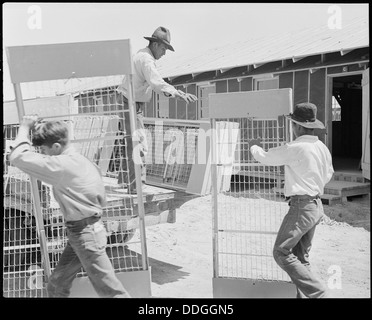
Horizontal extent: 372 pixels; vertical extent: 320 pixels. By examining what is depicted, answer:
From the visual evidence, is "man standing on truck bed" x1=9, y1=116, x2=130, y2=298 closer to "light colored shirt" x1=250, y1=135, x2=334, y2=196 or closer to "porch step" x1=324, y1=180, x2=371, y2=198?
"light colored shirt" x1=250, y1=135, x2=334, y2=196

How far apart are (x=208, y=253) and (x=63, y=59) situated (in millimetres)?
4387

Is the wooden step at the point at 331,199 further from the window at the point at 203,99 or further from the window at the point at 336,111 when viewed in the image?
the window at the point at 336,111

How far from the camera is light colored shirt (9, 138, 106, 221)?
3.82 meters

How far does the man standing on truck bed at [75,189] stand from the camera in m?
3.84

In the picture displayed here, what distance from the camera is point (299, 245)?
4.74 meters

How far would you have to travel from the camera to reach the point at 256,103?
496 centimetres

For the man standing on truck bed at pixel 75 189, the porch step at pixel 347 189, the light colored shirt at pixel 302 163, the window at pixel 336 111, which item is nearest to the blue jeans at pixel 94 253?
the man standing on truck bed at pixel 75 189

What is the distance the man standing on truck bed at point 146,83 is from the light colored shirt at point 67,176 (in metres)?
1.58

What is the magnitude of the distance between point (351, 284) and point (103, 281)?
3.80 metres

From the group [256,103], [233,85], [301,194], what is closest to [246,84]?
[233,85]

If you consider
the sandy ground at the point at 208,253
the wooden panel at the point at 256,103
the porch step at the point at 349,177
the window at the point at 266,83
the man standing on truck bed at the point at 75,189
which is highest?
the window at the point at 266,83

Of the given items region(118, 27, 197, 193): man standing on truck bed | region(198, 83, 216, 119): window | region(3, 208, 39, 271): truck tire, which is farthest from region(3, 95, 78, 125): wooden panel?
region(198, 83, 216, 119): window

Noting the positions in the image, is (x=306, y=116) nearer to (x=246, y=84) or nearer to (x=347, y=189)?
(x=347, y=189)

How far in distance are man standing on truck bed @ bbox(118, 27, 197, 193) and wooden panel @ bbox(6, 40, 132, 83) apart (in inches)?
35.5
